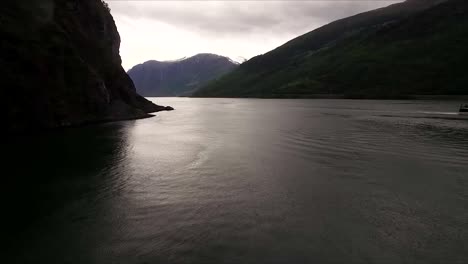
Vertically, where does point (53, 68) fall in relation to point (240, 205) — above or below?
above

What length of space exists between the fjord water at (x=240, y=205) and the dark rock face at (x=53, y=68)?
48.0 ft

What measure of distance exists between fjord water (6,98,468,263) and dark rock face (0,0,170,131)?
1464cm

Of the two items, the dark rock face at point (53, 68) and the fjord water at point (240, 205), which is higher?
the dark rock face at point (53, 68)

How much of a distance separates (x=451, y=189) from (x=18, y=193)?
30.7 m

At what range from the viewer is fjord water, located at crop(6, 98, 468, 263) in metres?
13.5

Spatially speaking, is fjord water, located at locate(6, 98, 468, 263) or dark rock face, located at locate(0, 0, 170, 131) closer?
fjord water, located at locate(6, 98, 468, 263)

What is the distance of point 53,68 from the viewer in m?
53.2

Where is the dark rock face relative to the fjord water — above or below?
above

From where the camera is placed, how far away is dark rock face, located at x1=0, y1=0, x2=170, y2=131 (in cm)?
4644

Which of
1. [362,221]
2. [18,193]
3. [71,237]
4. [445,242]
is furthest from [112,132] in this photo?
[445,242]

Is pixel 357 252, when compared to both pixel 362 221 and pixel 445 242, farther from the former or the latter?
pixel 445 242

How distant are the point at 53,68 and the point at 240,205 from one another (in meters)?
50.4

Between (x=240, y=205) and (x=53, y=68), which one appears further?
(x=53, y=68)

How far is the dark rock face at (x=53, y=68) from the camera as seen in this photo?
4644cm
